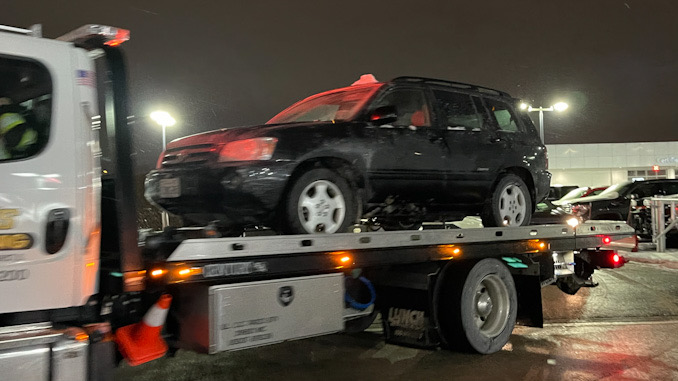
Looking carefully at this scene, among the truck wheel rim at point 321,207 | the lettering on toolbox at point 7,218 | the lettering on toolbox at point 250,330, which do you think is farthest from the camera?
the truck wheel rim at point 321,207

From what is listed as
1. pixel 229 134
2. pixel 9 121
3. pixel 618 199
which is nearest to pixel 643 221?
pixel 618 199

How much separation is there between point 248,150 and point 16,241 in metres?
1.90

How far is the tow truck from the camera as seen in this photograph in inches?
132

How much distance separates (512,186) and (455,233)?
1.39m

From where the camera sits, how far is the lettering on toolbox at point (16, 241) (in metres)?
Answer: 3.27

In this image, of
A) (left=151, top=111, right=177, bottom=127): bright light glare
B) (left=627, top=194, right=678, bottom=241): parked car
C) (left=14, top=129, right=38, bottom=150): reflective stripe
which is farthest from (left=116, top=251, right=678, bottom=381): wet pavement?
(left=627, top=194, right=678, bottom=241): parked car

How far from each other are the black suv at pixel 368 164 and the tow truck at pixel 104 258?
0.39 metres

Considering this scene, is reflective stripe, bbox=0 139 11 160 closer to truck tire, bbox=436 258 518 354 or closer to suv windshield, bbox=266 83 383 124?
suv windshield, bbox=266 83 383 124

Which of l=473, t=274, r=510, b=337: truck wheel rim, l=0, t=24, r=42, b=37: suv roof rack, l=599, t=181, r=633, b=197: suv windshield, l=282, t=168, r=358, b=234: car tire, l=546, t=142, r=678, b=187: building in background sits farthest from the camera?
l=546, t=142, r=678, b=187: building in background

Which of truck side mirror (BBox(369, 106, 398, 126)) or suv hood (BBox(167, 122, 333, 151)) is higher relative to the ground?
truck side mirror (BBox(369, 106, 398, 126))

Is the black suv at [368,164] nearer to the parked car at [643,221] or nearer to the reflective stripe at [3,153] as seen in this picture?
the reflective stripe at [3,153]

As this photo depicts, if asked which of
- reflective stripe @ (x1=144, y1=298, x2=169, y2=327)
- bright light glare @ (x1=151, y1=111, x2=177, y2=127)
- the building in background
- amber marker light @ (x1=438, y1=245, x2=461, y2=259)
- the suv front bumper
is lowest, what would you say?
reflective stripe @ (x1=144, y1=298, x2=169, y2=327)

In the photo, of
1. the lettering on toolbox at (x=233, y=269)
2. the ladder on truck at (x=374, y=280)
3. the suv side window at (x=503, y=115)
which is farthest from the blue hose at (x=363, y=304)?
the suv side window at (x=503, y=115)

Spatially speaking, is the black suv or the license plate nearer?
the black suv
